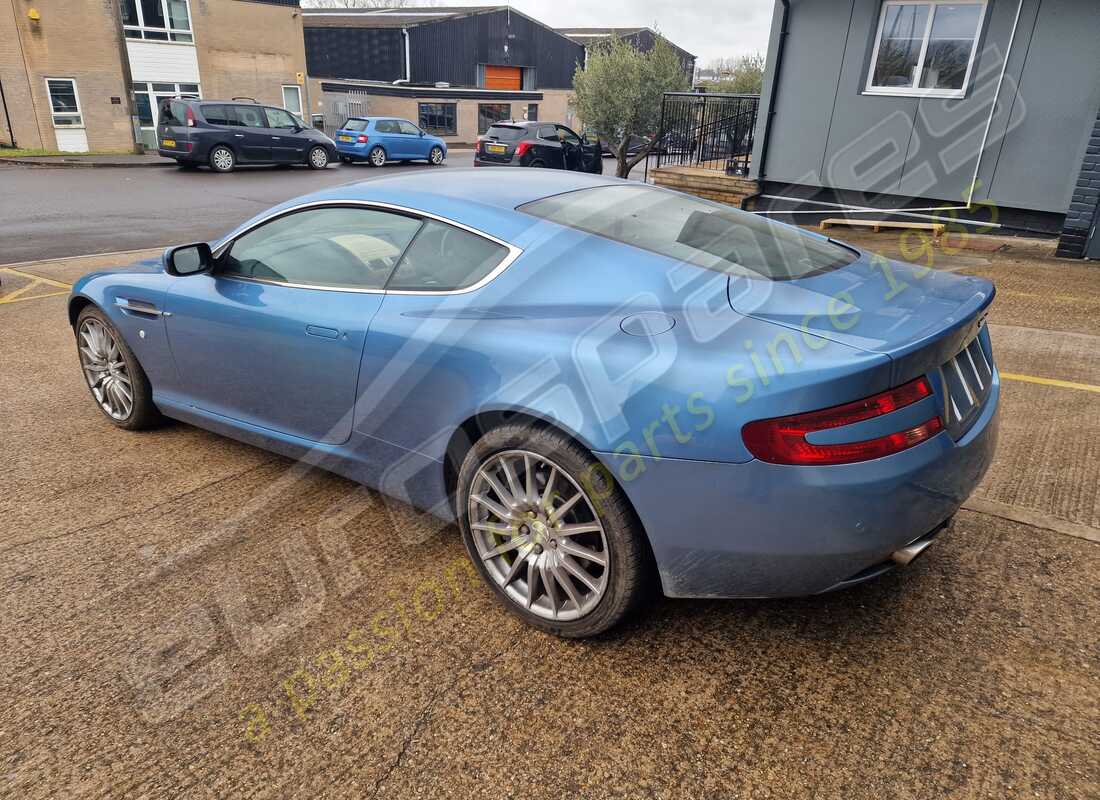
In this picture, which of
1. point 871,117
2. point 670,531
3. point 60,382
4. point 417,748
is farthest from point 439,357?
point 871,117

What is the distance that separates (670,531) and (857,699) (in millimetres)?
755

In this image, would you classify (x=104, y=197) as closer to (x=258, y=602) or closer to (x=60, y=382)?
(x=60, y=382)

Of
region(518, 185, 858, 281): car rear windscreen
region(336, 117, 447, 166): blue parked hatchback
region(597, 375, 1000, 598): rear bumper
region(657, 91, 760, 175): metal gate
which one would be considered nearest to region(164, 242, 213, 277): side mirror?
region(518, 185, 858, 281): car rear windscreen

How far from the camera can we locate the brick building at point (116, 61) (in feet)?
81.7

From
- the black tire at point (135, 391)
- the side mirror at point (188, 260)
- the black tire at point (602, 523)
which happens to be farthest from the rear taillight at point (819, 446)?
the black tire at point (135, 391)

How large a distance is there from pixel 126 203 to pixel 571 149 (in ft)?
37.2

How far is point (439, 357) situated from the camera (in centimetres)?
263

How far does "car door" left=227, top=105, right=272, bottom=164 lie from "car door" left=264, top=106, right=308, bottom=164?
0.52ft

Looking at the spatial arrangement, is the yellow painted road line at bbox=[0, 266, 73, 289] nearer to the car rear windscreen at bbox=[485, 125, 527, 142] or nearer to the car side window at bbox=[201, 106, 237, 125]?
the car rear windscreen at bbox=[485, 125, 527, 142]

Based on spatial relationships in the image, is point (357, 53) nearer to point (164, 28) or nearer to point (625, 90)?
point (164, 28)

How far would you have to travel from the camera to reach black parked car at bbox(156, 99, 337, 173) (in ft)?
66.5

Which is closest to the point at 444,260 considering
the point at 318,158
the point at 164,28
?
the point at 318,158

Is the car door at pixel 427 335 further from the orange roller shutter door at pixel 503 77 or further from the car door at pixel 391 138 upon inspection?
the orange roller shutter door at pixel 503 77

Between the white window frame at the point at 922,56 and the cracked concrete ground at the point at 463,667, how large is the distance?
826cm
